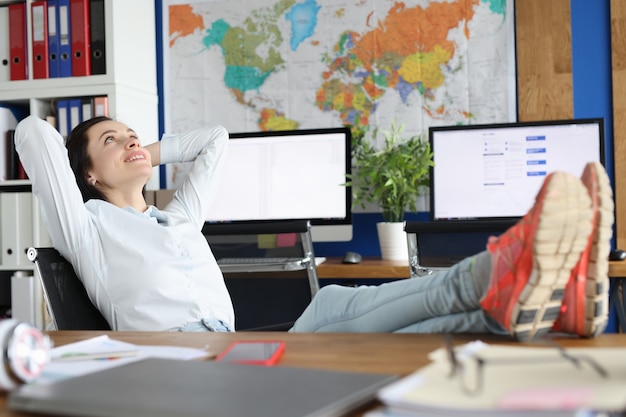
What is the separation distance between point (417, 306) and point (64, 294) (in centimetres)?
93

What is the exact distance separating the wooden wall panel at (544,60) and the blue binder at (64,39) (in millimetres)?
2017

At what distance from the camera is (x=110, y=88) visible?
3.13m

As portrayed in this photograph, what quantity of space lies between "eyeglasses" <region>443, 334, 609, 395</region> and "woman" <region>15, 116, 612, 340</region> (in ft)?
0.95

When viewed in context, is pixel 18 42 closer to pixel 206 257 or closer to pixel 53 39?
pixel 53 39

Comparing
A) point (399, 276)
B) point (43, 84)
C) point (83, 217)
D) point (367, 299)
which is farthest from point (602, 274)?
point (43, 84)

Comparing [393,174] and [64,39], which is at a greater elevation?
[64,39]

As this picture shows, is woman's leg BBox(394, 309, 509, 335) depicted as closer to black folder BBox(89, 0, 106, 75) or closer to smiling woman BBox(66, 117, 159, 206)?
smiling woman BBox(66, 117, 159, 206)

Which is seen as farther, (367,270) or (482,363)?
(367,270)

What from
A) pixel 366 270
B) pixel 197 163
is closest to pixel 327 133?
pixel 366 270

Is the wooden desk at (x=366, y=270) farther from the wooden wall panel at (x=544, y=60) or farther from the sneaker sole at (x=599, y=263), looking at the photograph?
the sneaker sole at (x=599, y=263)

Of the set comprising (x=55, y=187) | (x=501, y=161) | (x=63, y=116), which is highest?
(x=63, y=116)

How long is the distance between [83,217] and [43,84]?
165 cm

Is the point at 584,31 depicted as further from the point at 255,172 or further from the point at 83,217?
the point at 83,217

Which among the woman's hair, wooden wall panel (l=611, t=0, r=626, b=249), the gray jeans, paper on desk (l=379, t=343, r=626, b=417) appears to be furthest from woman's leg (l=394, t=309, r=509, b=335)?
wooden wall panel (l=611, t=0, r=626, b=249)
